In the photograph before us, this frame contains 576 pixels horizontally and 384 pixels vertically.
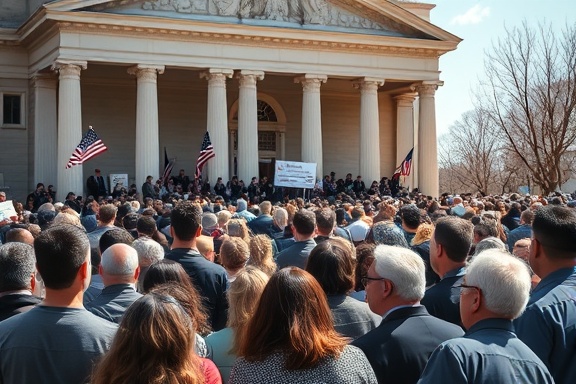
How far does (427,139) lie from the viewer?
40.9 m

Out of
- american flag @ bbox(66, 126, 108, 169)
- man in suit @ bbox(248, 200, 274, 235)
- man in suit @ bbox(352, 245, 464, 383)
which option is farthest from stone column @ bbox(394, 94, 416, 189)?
man in suit @ bbox(352, 245, 464, 383)

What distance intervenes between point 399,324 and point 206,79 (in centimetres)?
3517

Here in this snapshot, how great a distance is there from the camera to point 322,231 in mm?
10766

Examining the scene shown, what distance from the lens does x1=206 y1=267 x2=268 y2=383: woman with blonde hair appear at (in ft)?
→ 18.3

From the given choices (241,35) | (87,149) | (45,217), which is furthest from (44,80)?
(45,217)

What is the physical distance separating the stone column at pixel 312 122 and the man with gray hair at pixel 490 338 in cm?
3405

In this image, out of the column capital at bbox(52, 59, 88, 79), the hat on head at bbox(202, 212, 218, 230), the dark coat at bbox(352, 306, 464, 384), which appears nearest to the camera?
the dark coat at bbox(352, 306, 464, 384)

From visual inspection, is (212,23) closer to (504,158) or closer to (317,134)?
(317,134)

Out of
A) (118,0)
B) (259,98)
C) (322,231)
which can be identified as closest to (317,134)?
(259,98)

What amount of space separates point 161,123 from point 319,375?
38896 mm

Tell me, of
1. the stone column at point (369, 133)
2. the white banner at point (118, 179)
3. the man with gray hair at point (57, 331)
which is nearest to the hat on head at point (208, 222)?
the man with gray hair at point (57, 331)

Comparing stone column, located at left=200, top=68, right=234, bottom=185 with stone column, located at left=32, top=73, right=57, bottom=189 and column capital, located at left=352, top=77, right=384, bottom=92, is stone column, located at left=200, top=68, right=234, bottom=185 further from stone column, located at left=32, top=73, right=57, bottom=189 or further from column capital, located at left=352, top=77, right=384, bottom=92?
stone column, located at left=32, top=73, right=57, bottom=189

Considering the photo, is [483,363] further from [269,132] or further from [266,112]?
[266,112]

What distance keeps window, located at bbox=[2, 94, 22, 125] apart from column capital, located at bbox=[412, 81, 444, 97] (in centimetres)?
1904
